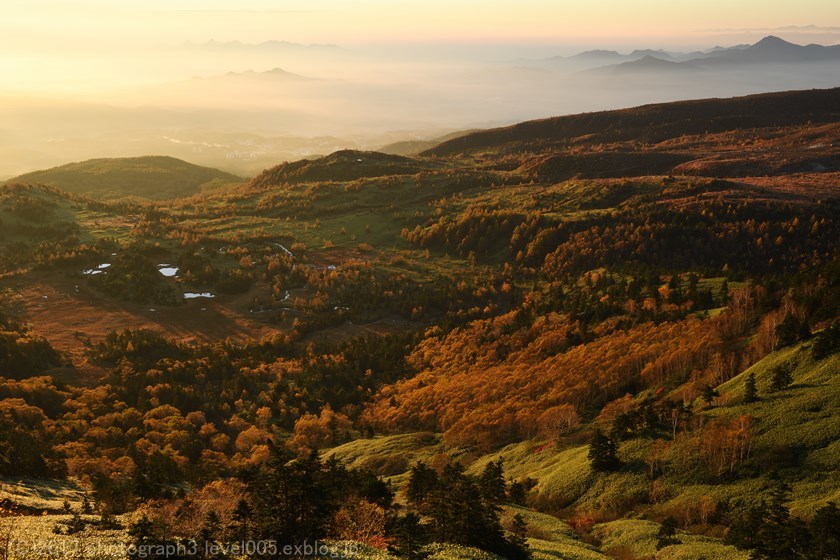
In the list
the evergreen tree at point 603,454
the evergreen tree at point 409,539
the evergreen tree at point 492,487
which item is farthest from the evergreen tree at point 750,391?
the evergreen tree at point 409,539

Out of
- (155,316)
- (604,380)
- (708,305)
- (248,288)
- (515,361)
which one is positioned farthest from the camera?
(248,288)

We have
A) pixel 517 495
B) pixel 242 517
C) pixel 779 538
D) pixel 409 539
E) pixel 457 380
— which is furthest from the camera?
pixel 457 380

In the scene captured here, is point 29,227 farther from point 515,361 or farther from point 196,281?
point 515,361

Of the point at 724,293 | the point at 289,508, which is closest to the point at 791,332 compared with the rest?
the point at 724,293

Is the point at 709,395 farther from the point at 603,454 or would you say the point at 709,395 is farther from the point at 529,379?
the point at 529,379

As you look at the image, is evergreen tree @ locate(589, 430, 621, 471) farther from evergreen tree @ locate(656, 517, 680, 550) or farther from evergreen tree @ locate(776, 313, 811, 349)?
evergreen tree @ locate(776, 313, 811, 349)

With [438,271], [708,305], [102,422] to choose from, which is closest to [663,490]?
[708,305]

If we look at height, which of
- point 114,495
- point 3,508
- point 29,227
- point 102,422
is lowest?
point 102,422
